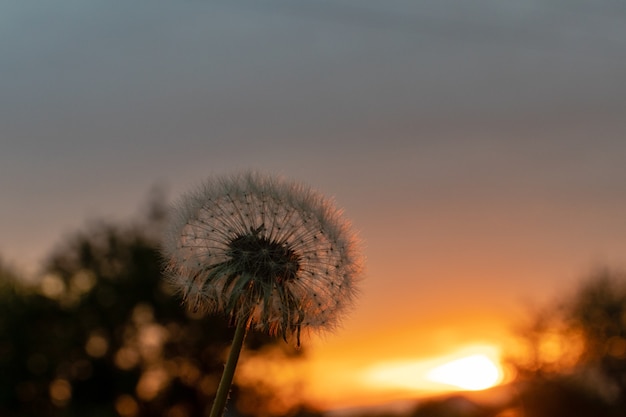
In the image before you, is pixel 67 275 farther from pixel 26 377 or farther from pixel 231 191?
pixel 231 191

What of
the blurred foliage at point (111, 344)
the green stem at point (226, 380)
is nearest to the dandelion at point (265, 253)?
the green stem at point (226, 380)

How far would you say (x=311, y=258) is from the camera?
4961mm

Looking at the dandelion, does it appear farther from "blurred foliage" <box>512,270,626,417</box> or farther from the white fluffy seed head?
"blurred foliage" <box>512,270,626,417</box>

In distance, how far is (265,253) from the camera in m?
4.81

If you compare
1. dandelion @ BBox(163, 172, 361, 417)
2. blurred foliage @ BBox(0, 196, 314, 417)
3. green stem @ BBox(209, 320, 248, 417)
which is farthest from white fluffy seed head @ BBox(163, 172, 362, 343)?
blurred foliage @ BBox(0, 196, 314, 417)

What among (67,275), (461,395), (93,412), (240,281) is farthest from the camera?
(461,395)

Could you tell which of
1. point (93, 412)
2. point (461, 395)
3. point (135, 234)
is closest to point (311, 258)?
point (93, 412)

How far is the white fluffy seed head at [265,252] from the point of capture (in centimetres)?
465

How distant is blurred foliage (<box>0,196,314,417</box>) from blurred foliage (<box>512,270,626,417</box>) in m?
13.6

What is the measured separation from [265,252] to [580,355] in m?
63.0

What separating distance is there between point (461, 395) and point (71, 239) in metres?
27.9

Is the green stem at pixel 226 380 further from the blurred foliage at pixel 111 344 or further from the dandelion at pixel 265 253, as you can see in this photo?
the blurred foliage at pixel 111 344

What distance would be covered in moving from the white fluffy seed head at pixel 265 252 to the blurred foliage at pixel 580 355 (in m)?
60.0

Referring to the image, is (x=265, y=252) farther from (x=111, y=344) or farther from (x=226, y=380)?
(x=111, y=344)
